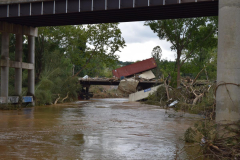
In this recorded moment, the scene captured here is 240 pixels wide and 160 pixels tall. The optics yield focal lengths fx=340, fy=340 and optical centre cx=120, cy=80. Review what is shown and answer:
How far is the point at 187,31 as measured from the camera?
139 feet

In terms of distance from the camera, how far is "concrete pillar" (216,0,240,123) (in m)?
8.91

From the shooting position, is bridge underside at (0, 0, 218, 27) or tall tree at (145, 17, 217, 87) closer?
bridge underside at (0, 0, 218, 27)

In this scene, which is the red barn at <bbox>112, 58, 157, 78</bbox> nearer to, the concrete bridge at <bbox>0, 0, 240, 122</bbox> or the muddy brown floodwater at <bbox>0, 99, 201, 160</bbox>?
the concrete bridge at <bbox>0, 0, 240, 122</bbox>

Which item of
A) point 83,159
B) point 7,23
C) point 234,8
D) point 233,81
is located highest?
point 7,23

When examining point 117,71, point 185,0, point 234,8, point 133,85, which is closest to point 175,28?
point 133,85

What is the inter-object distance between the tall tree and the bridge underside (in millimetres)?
12788

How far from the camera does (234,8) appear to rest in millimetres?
9023

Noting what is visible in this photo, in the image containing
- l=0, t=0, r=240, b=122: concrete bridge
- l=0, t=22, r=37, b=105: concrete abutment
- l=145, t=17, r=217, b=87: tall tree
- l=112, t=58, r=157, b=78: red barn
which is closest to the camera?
l=0, t=0, r=240, b=122: concrete bridge

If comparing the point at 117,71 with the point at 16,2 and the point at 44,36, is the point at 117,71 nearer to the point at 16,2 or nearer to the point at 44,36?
the point at 44,36

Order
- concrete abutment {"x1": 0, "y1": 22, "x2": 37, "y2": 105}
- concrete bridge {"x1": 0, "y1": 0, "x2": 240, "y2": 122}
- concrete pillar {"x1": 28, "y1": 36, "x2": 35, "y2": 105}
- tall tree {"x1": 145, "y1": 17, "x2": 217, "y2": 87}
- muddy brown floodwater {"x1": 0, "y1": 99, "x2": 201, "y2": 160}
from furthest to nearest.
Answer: tall tree {"x1": 145, "y1": 17, "x2": 217, "y2": 87}, concrete pillar {"x1": 28, "y1": 36, "x2": 35, "y2": 105}, concrete abutment {"x1": 0, "y1": 22, "x2": 37, "y2": 105}, concrete bridge {"x1": 0, "y1": 0, "x2": 240, "y2": 122}, muddy brown floodwater {"x1": 0, "y1": 99, "x2": 201, "y2": 160}

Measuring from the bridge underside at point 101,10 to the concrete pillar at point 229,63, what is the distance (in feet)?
49.3

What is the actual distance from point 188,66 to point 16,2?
25307 millimetres

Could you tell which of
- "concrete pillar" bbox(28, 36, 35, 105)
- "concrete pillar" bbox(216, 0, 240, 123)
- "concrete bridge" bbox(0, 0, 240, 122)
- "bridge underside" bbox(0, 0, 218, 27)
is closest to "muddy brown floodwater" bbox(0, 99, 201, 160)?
"concrete pillar" bbox(216, 0, 240, 123)

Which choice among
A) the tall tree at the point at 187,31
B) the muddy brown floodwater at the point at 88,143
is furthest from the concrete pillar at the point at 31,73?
the muddy brown floodwater at the point at 88,143
